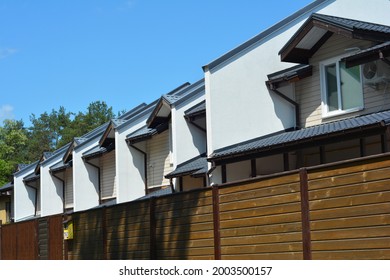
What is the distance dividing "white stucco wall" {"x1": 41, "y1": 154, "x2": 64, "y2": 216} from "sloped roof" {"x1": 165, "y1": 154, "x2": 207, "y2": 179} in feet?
42.2

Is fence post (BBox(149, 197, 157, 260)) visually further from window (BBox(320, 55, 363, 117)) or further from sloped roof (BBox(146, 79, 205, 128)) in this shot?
sloped roof (BBox(146, 79, 205, 128))

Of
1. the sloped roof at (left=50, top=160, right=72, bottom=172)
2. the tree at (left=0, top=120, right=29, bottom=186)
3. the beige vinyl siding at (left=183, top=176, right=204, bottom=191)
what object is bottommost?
the beige vinyl siding at (left=183, top=176, right=204, bottom=191)

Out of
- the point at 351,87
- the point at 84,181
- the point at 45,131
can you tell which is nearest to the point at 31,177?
the point at 84,181

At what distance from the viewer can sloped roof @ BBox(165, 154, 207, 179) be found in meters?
18.0

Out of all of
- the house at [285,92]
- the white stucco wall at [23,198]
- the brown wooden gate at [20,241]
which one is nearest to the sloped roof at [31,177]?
the white stucco wall at [23,198]

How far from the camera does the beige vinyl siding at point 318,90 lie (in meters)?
14.4

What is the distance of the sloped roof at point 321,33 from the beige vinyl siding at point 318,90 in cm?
21

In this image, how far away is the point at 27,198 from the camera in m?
35.0

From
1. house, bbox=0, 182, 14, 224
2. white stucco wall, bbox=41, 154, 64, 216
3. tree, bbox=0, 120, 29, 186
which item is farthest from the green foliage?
white stucco wall, bbox=41, 154, 64, 216

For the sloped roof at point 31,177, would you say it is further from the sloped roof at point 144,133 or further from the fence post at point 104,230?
the fence post at point 104,230

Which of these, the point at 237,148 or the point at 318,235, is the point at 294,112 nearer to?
the point at 237,148

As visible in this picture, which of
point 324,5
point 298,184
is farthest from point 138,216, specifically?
point 324,5

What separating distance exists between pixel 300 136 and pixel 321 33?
270 cm
